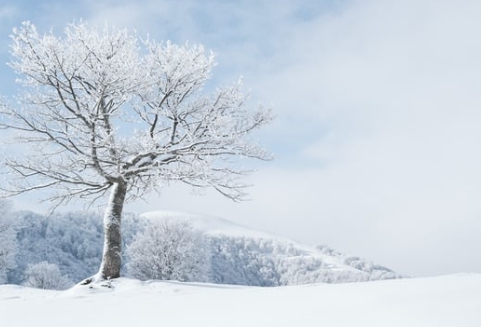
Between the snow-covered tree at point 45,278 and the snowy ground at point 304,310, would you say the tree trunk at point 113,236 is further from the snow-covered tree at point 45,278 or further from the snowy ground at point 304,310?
the snow-covered tree at point 45,278

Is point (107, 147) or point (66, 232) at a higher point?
point (66, 232)

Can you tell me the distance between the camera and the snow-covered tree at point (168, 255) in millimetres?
41375

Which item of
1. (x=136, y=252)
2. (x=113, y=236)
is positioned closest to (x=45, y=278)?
(x=136, y=252)

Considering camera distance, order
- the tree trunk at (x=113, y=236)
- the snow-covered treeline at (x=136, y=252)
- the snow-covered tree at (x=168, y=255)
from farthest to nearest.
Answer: the snow-covered treeline at (x=136, y=252) < the snow-covered tree at (x=168, y=255) < the tree trunk at (x=113, y=236)

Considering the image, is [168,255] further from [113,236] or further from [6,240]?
[113,236]

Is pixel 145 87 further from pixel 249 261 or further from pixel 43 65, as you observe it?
pixel 249 261

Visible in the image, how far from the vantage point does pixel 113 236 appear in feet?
45.5

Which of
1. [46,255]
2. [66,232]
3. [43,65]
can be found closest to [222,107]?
[43,65]

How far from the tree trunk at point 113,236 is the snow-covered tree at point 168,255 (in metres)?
27.6

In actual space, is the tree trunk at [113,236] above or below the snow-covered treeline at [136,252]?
below

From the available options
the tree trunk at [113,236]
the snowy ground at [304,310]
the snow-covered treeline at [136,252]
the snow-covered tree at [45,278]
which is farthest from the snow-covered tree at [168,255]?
the snowy ground at [304,310]

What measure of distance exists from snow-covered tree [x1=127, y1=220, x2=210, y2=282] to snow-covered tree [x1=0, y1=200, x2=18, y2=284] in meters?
9.71

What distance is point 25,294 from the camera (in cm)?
1161

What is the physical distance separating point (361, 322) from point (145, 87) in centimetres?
1183
